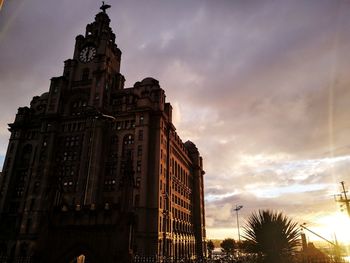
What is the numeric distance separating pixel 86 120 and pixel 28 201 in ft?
73.5

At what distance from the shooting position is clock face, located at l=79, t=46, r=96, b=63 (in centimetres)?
7106

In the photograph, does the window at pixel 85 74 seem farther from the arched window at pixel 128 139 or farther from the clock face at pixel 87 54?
the arched window at pixel 128 139

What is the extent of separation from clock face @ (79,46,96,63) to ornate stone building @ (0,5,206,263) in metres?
0.30

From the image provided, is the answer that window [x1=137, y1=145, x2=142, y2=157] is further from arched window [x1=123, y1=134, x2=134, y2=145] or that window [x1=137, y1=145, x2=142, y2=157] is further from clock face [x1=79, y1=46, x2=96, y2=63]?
clock face [x1=79, y1=46, x2=96, y2=63]

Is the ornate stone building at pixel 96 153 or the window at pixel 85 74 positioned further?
the window at pixel 85 74

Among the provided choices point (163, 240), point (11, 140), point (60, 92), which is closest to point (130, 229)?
point (163, 240)

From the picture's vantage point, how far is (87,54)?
7188 cm

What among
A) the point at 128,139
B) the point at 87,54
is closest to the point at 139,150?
the point at 128,139

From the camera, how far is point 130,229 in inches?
875

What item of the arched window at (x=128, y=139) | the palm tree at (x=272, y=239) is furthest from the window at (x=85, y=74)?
the palm tree at (x=272, y=239)

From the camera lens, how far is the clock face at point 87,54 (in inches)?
2798

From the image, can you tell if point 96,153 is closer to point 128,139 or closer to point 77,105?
point 128,139

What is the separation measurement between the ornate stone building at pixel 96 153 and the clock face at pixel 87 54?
296 mm

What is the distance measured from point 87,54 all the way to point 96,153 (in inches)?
1280
